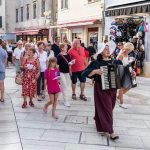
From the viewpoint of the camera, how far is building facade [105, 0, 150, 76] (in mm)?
15242

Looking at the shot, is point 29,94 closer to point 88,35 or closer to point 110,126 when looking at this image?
point 110,126

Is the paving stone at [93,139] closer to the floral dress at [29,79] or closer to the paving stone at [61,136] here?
the paving stone at [61,136]

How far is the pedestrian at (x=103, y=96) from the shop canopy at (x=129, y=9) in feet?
31.1

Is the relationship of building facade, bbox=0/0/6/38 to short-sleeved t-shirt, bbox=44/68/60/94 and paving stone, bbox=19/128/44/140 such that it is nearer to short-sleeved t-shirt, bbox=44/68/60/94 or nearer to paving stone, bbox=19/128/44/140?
short-sleeved t-shirt, bbox=44/68/60/94

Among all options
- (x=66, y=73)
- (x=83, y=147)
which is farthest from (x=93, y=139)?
(x=66, y=73)

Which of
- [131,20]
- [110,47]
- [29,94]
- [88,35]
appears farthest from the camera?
[88,35]

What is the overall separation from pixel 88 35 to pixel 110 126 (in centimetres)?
1595

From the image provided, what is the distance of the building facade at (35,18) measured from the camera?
2888cm

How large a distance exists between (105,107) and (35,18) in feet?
92.2

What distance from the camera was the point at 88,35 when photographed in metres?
21.4

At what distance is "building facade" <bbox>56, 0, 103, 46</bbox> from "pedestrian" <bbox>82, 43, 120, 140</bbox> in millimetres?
13350

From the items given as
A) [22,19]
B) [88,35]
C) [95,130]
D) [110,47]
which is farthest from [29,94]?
[22,19]

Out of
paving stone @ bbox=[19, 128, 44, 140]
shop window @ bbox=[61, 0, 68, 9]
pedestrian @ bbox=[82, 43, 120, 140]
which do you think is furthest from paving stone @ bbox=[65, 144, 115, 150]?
shop window @ bbox=[61, 0, 68, 9]

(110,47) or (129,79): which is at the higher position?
(110,47)
